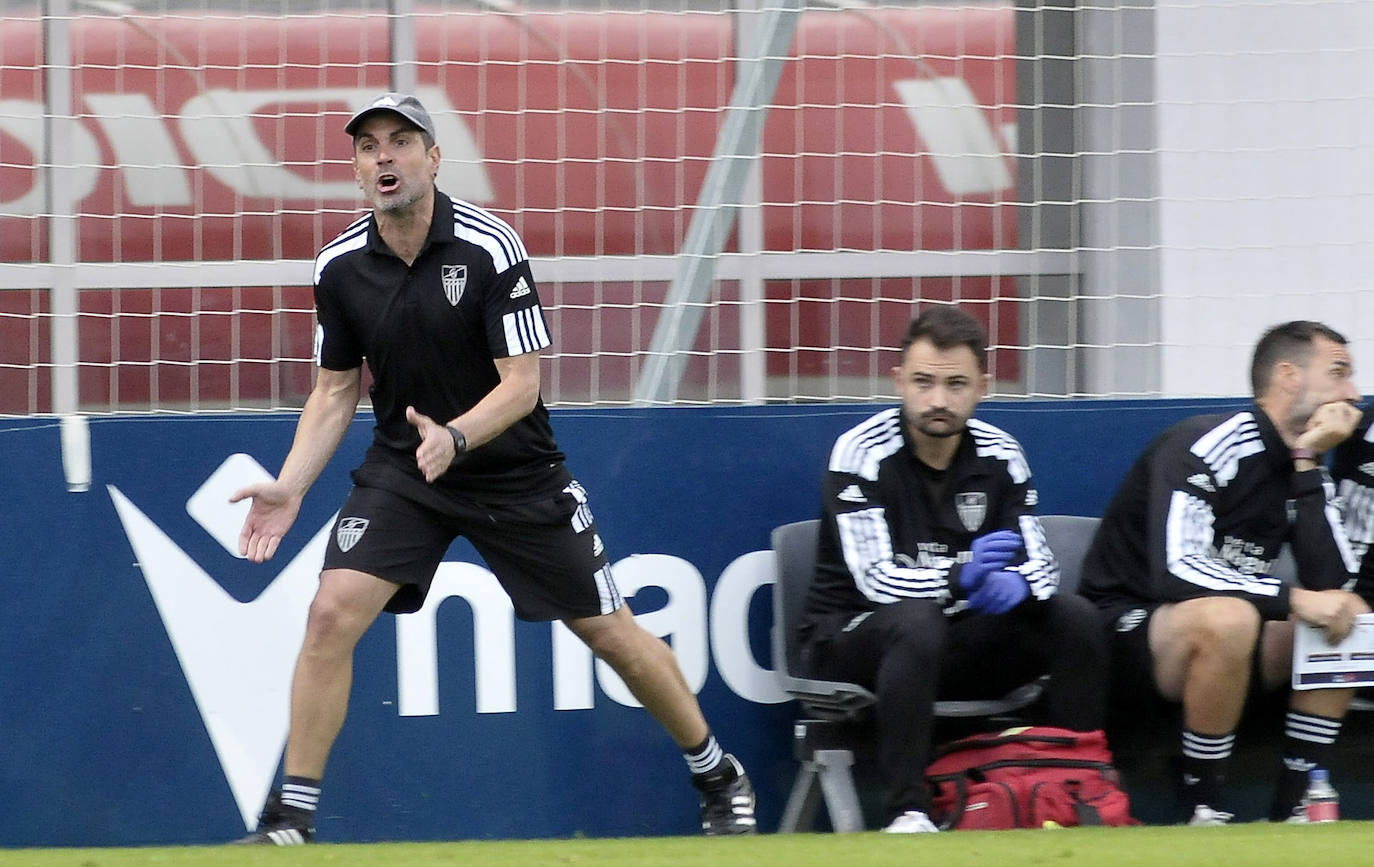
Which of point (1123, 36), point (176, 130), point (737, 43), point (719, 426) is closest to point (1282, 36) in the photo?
point (1123, 36)

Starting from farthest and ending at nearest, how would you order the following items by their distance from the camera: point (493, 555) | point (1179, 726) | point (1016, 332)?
1. point (1016, 332)
2. point (1179, 726)
3. point (493, 555)

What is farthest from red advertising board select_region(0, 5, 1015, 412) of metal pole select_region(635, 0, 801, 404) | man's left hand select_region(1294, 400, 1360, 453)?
man's left hand select_region(1294, 400, 1360, 453)

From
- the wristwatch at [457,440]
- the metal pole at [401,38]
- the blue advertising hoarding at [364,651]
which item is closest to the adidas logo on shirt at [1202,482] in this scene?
the blue advertising hoarding at [364,651]

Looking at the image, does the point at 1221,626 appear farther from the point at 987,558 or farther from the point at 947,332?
the point at 947,332

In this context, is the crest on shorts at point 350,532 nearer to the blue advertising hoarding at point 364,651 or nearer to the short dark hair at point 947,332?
the blue advertising hoarding at point 364,651

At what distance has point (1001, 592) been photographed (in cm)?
421

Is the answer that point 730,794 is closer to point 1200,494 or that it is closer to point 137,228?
point 1200,494

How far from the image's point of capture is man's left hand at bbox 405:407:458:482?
3641 mm

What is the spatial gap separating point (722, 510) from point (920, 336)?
803 millimetres

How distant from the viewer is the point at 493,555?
421cm

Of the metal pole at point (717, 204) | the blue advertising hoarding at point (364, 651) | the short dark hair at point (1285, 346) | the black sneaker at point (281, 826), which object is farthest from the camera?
the metal pole at point (717, 204)

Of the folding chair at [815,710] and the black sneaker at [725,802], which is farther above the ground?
the folding chair at [815,710]

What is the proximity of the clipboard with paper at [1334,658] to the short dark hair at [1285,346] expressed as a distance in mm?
654

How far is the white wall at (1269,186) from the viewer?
5.47m
